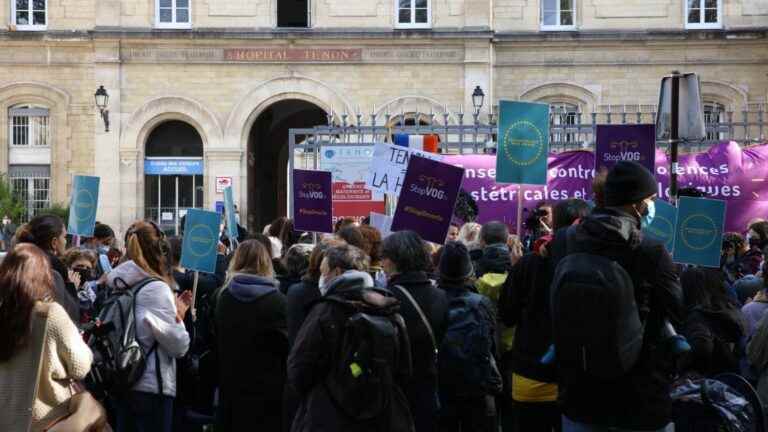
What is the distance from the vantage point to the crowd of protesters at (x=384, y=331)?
5488mm

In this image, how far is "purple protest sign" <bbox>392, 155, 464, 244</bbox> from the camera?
998 cm

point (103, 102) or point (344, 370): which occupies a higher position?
point (103, 102)

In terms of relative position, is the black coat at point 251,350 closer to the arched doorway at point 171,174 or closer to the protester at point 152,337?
the protester at point 152,337

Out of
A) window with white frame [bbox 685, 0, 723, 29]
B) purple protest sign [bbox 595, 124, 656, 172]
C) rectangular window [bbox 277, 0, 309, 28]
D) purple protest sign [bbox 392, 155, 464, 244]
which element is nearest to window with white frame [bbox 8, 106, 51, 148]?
rectangular window [bbox 277, 0, 309, 28]

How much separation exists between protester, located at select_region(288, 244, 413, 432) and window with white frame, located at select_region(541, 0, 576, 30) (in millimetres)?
27078

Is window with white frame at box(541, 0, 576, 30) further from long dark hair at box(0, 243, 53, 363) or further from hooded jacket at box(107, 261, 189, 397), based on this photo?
long dark hair at box(0, 243, 53, 363)

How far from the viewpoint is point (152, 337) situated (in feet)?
24.0

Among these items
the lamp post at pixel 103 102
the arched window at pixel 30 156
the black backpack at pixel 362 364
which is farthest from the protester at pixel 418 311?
the arched window at pixel 30 156

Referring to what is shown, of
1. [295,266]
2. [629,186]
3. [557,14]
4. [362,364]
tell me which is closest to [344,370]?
[362,364]

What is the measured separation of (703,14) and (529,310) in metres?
26.2

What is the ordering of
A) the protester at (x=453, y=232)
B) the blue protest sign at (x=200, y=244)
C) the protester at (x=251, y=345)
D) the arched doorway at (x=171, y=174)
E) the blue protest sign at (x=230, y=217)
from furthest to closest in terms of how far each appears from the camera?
1. the arched doorway at (x=171, y=174)
2. the blue protest sign at (x=230, y=217)
3. the protester at (x=453, y=232)
4. the blue protest sign at (x=200, y=244)
5. the protester at (x=251, y=345)

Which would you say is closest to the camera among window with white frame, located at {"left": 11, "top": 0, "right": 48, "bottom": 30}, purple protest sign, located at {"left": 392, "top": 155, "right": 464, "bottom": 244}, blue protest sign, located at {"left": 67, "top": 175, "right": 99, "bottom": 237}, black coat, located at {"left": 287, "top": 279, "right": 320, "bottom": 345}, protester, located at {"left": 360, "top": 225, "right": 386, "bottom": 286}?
black coat, located at {"left": 287, "top": 279, "right": 320, "bottom": 345}

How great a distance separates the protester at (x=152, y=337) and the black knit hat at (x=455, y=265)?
68.6 inches

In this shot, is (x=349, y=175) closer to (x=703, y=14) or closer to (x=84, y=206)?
(x=84, y=206)
